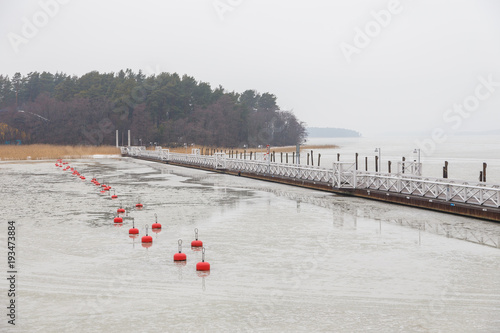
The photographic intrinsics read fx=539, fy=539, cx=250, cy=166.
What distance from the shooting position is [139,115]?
Answer: 5281 inches

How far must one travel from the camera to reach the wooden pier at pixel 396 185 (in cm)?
2404

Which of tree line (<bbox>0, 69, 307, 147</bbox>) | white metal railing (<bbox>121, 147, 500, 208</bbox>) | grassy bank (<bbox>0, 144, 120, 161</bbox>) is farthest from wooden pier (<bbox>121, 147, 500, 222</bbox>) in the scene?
tree line (<bbox>0, 69, 307, 147</bbox>)

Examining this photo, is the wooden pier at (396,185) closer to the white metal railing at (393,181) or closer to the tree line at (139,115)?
the white metal railing at (393,181)

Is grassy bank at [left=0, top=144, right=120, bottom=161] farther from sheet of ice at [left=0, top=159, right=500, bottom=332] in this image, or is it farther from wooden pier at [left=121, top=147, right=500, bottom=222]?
sheet of ice at [left=0, top=159, right=500, bottom=332]

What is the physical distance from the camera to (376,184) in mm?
32188

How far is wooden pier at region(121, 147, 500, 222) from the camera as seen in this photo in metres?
24.0

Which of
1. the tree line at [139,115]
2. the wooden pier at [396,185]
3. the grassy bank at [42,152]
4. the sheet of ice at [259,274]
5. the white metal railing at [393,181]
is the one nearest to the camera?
the sheet of ice at [259,274]

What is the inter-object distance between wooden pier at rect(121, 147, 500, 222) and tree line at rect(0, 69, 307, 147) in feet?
269

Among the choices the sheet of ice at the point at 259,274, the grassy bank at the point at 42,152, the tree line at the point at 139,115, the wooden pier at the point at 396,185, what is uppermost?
the tree line at the point at 139,115

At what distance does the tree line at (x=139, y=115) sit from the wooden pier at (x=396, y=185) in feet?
269

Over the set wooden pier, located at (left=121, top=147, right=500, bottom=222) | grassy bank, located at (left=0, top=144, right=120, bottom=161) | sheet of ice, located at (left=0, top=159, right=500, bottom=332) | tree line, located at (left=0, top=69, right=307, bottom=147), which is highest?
tree line, located at (left=0, top=69, right=307, bottom=147)

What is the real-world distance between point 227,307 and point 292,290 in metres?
1.89

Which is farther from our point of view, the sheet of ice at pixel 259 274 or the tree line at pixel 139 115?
the tree line at pixel 139 115

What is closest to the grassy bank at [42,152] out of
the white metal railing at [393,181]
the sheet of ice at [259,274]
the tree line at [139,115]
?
the tree line at [139,115]
